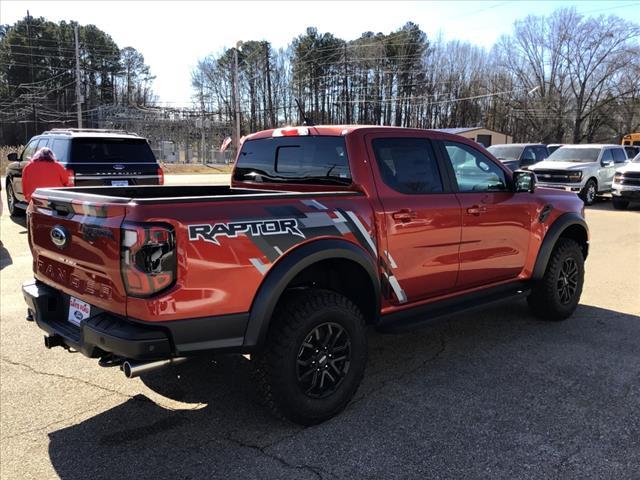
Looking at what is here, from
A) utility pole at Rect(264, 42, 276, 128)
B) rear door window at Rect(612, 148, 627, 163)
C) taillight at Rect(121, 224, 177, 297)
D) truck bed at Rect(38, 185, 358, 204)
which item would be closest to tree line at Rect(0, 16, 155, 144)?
utility pole at Rect(264, 42, 276, 128)

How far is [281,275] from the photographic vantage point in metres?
2.91

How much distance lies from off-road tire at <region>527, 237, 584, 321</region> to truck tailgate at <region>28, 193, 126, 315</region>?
3.96 m

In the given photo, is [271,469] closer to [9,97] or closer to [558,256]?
[558,256]

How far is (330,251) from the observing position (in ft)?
10.3

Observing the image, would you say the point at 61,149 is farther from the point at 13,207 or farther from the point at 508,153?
the point at 508,153

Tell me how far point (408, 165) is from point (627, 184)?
561 inches

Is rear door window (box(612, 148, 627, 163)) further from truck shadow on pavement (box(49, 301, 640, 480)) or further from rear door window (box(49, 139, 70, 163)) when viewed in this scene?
rear door window (box(49, 139, 70, 163))

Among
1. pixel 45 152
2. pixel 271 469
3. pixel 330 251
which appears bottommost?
pixel 271 469

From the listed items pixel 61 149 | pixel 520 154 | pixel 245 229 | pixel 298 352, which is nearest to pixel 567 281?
pixel 298 352

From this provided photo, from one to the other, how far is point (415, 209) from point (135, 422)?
2.36 metres

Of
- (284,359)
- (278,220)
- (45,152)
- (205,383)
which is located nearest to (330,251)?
(278,220)

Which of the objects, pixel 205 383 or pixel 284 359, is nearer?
pixel 284 359

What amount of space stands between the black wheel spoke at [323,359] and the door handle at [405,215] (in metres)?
0.88

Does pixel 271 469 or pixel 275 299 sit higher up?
pixel 275 299
